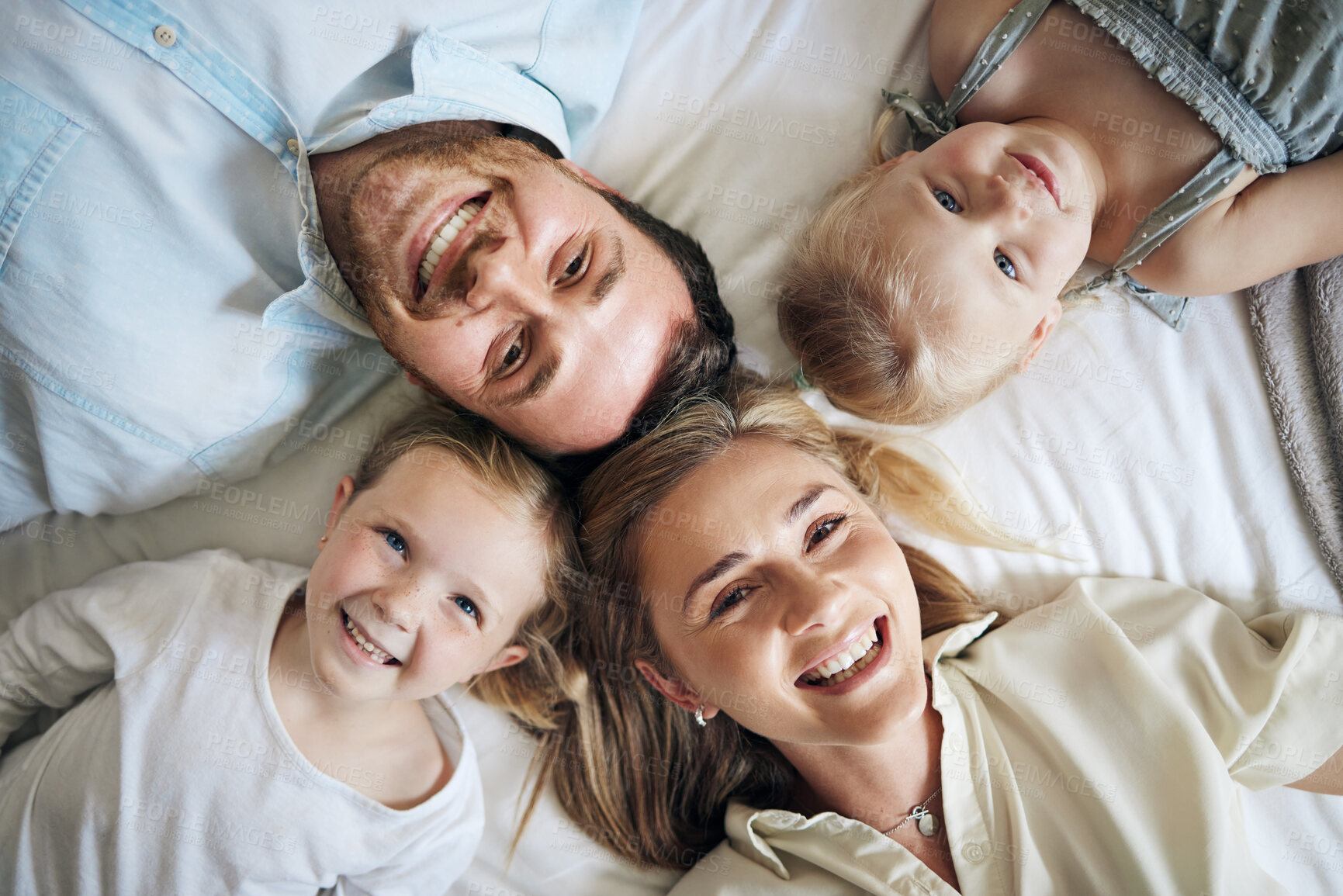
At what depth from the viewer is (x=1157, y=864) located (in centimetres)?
147

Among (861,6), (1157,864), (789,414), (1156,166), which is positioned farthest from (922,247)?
(1157,864)

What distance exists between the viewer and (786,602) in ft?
4.55

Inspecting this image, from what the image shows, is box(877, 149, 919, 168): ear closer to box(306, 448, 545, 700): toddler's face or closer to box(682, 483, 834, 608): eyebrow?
box(682, 483, 834, 608): eyebrow

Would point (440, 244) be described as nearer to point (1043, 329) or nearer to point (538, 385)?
point (538, 385)

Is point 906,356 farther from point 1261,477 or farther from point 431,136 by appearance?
point 431,136

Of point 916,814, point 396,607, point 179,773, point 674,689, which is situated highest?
point 396,607

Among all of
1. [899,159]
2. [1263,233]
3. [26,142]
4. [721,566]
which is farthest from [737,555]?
[26,142]

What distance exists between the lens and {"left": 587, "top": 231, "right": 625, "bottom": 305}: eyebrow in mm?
1400

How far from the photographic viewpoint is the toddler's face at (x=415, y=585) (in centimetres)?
148

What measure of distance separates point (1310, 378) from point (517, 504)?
5.40 ft

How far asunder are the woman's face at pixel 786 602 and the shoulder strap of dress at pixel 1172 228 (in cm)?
81

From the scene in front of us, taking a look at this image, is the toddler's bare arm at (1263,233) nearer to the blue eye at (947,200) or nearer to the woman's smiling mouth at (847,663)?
the blue eye at (947,200)

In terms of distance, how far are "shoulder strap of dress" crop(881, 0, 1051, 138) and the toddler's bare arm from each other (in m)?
0.50

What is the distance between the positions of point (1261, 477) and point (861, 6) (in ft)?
4.36
